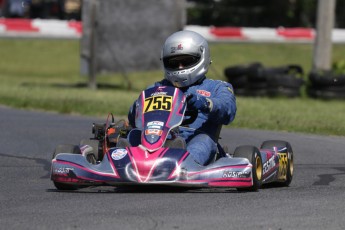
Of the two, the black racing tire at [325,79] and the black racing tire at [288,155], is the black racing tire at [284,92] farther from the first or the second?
the black racing tire at [288,155]

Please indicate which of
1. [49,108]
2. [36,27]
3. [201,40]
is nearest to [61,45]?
[36,27]

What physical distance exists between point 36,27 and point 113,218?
2167 cm

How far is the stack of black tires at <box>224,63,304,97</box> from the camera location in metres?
17.9

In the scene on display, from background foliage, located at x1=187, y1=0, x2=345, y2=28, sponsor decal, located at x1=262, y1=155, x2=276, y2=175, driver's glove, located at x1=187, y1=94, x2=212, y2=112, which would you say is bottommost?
background foliage, located at x1=187, y1=0, x2=345, y2=28

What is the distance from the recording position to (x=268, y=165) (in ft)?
26.1

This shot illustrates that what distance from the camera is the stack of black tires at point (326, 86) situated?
17344mm

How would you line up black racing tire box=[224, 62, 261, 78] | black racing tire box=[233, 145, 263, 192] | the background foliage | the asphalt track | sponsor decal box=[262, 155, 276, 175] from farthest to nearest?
the background foliage < black racing tire box=[224, 62, 261, 78] < sponsor decal box=[262, 155, 276, 175] < black racing tire box=[233, 145, 263, 192] < the asphalt track

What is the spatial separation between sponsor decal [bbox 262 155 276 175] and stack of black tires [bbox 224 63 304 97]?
9.80 m

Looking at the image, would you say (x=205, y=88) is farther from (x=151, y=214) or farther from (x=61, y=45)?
(x=61, y=45)

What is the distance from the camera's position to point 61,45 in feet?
91.4

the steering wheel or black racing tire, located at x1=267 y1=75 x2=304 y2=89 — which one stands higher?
the steering wheel

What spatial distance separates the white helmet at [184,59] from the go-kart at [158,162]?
1.23ft

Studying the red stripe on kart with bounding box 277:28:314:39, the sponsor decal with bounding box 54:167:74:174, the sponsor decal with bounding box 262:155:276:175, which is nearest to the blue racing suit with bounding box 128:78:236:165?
the sponsor decal with bounding box 262:155:276:175

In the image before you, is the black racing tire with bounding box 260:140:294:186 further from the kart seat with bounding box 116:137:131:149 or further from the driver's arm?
the kart seat with bounding box 116:137:131:149
